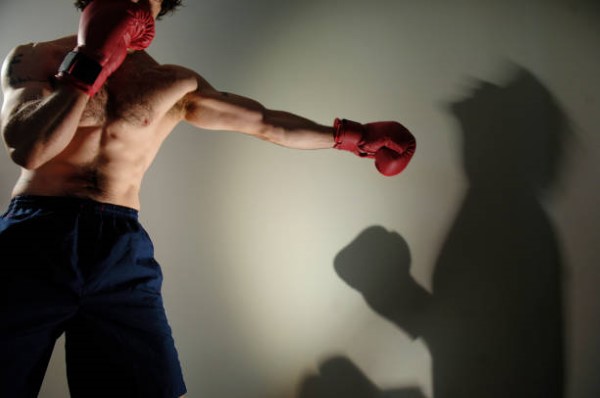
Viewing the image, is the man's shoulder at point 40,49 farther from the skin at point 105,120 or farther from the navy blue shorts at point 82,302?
the navy blue shorts at point 82,302

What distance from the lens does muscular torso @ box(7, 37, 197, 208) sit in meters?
1.05

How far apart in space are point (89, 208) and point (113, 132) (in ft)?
0.76

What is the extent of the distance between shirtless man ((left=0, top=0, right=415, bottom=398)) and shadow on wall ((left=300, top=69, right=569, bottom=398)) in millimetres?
469

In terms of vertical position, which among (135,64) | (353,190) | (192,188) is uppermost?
(135,64)

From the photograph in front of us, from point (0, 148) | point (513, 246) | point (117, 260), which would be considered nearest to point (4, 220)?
point (117, 260)

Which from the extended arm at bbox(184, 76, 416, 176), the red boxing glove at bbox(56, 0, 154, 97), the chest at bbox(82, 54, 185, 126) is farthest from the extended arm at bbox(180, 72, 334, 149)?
the red boxing glove at bbox(56, 0, 154, 97)

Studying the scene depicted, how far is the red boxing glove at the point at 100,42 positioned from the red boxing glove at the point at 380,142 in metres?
0.67

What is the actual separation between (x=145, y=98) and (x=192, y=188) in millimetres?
616

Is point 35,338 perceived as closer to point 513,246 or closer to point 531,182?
point 513,246

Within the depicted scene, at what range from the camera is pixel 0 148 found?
5.90 ft

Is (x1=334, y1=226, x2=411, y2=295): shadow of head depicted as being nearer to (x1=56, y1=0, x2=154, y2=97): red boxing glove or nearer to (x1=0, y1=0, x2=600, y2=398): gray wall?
(x1=0, y1=0, x2=600, y2=398): gray wall

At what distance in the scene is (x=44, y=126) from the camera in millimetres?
871

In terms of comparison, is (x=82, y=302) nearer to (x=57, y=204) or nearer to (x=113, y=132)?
(x=57, y=204)

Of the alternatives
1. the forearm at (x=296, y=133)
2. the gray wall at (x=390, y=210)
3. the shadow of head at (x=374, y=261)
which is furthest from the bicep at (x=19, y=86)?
the shadow of head at (x=374, y=261)
